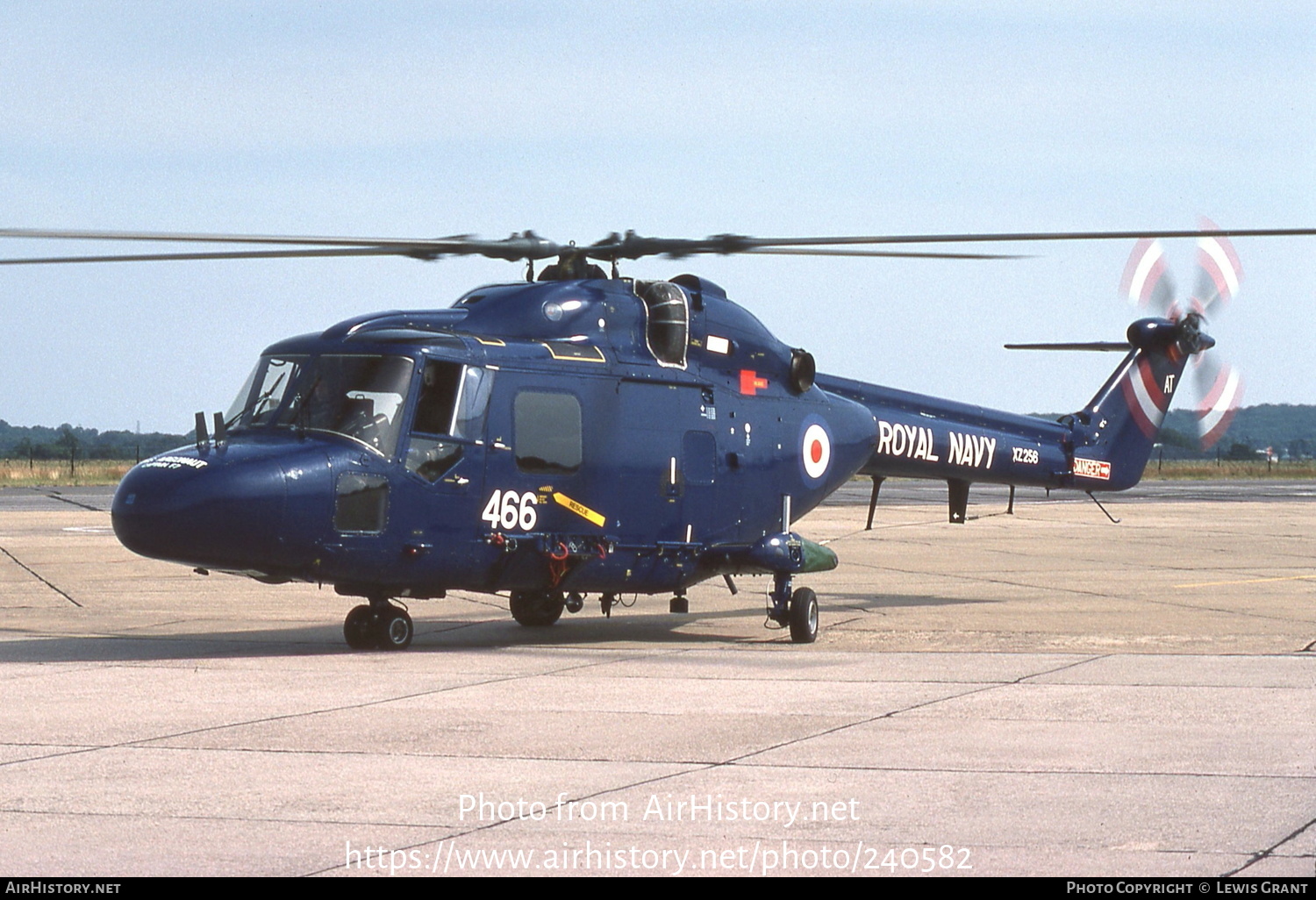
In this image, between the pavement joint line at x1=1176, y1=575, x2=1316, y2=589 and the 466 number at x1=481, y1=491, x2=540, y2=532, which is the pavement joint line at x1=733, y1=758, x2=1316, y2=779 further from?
the pavement joint line at x1=1176, y1=575, x2=1316, y2=589

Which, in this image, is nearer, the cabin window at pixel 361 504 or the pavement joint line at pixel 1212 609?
→ the cabin window at pixel 361 504

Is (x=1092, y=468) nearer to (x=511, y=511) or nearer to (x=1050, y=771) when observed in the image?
A: (x=511, y=511)

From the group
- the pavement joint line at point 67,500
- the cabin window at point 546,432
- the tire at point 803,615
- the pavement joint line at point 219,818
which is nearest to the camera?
the pavement joint line at point 219,818

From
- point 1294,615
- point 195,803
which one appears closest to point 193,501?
point 195,803

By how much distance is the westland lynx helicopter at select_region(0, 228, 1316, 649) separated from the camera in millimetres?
14023

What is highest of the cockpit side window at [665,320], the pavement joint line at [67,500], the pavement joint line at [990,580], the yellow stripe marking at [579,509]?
the cockpit side window at [665,320]

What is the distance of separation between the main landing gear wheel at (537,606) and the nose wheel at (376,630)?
2873 millimetres

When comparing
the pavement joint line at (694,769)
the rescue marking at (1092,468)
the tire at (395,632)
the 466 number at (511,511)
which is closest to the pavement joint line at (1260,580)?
the rescue marking at (1092,468)

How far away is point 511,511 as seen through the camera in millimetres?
15797

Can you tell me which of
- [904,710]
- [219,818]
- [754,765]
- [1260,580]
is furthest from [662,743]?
[1260,580]

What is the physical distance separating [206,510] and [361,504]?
149 centimetres

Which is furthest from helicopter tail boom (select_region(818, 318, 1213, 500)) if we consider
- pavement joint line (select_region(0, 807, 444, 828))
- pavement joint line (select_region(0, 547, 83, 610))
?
pavement joint line (select_region(0, 807, 444, 828))

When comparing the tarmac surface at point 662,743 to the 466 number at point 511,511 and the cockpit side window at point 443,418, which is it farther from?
the cockpit side window at point 443,418

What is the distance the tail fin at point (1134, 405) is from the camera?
24703 mm
